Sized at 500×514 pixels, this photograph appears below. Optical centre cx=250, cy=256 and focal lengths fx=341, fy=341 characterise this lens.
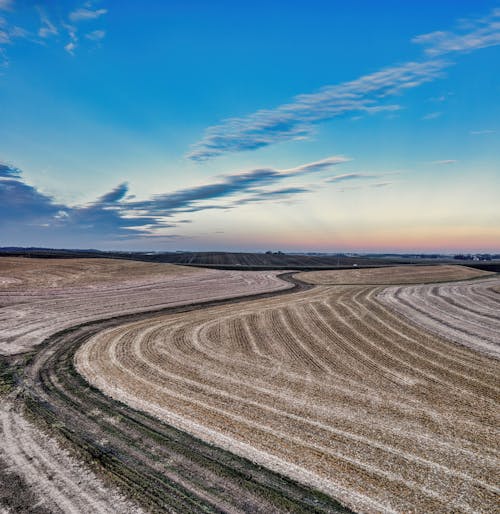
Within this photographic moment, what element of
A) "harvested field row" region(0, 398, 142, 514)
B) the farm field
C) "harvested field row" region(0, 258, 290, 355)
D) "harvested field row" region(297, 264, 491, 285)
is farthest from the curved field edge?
"harvested field row" region(297, 264, 491, 285)

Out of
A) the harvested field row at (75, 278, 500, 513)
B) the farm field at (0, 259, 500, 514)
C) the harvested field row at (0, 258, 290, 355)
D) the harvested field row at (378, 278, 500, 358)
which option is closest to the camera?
the farm field at (0, 259, 500, 514)

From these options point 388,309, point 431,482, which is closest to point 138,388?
point 431,482

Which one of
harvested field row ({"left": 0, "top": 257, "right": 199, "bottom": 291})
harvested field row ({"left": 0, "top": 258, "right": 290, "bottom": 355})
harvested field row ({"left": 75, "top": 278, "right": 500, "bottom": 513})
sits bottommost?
harvested field row ({"left": 75, "top": 278, "right": 500, "bottom": 513})

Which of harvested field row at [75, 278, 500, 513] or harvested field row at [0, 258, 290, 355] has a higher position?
harvested field row at [0, 258, 290, 355]

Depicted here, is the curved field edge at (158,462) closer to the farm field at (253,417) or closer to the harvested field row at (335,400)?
the farm field at (253,417)

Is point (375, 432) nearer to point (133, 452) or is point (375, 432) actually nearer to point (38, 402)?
point (133, 452)

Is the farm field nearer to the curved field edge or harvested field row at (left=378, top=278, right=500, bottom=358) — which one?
the curved field edge
